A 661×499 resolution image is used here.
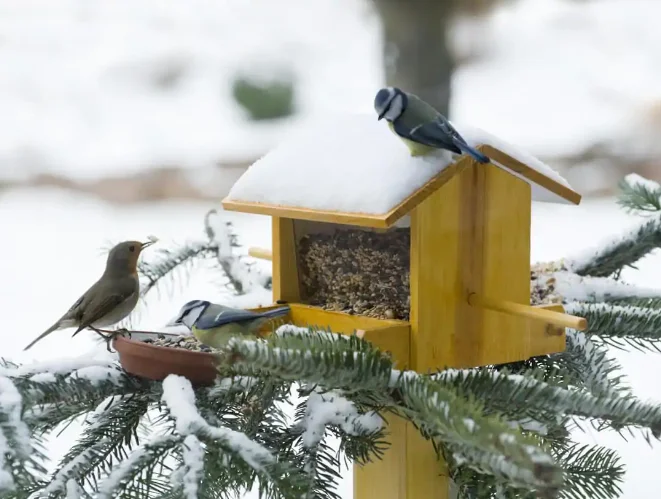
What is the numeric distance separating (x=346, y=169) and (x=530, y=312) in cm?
27

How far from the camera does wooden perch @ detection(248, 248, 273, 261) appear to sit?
A: 4.30ft

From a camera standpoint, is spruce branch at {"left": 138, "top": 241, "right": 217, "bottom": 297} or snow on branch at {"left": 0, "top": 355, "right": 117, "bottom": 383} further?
spruce branch at {"left": 138, "top": 241, "right": 217, "bottom": 297}

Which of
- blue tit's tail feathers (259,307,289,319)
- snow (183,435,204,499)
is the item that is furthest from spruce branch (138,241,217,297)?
snow (183,435,204,499)

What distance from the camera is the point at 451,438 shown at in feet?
2.26

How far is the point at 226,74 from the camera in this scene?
2.04m

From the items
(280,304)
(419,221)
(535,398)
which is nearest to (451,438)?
(535,398)

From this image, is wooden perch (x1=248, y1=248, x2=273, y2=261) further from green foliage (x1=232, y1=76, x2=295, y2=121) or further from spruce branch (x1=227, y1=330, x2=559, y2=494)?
green foliage (x1=232, y1=76, x2=295, y2=121)

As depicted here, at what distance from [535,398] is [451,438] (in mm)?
131

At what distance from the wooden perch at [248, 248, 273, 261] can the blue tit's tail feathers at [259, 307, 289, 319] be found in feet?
0.72

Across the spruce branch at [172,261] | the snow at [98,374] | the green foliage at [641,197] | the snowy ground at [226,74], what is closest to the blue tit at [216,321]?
the snow at [98,374]

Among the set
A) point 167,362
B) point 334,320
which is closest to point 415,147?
point 334,320

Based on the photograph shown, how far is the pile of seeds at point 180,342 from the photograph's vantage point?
3.37 ft

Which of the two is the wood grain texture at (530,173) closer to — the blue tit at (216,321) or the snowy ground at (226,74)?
the blue tit at (216,321)

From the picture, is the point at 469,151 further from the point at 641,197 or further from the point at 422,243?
the point at 641,197
